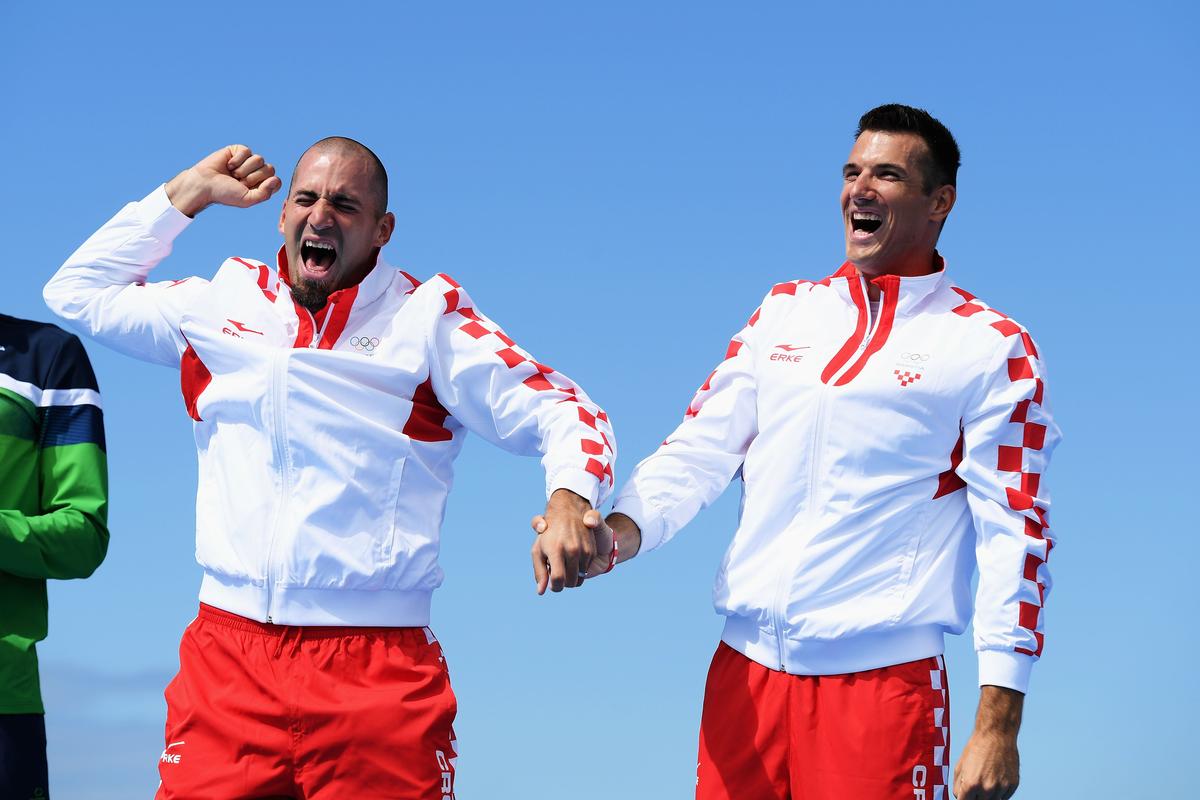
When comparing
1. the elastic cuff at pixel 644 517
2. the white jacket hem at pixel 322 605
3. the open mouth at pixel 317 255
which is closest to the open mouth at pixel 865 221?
the elastic cuff at pixel 644 517

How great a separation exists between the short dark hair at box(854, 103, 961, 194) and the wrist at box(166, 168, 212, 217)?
304 cm

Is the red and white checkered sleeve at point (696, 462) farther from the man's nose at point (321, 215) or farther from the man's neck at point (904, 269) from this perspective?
the man's nose at point (321, 215)

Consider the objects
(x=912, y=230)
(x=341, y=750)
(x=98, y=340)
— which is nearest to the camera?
(x=341, y=750)

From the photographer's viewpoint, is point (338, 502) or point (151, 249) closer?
point (338, 502)

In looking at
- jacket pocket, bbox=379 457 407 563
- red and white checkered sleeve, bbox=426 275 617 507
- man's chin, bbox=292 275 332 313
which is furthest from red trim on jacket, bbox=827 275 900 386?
man's chin, bbox=292 275 332 313

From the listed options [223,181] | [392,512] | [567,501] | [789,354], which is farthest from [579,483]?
[223,181]

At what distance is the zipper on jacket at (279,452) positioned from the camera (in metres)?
6.04

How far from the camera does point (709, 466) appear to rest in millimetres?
6262

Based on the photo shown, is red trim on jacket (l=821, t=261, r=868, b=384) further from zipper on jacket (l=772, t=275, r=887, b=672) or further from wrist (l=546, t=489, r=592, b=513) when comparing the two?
wrist (l=546, t=489, r=592, b=513)

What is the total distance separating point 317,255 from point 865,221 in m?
2.35

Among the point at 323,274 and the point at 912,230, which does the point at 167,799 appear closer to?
the point at 323,274

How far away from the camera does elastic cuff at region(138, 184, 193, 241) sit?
7008 mm

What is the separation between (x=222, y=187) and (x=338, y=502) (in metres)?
1.85

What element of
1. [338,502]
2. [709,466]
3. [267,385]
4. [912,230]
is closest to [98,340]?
[267,385]
